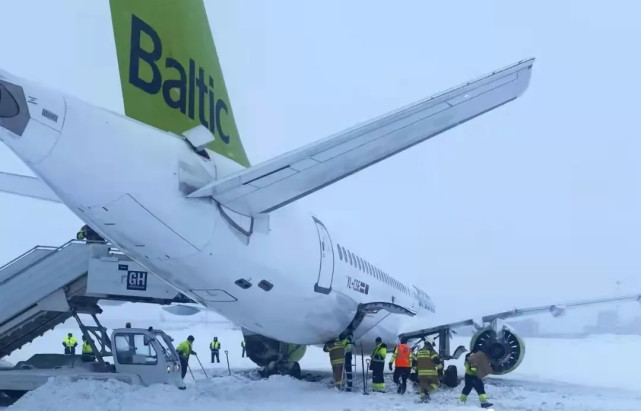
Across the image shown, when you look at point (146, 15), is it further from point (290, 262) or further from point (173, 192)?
point (290, 262)

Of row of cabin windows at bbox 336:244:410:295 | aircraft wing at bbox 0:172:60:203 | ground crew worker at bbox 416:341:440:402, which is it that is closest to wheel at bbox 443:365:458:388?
ground crew worker at bbox 416:341:440:402

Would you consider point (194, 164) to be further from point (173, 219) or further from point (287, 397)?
point (287, 397)

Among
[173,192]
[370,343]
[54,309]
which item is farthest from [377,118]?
[370,343]

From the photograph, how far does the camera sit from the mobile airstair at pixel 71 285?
35.2 feet

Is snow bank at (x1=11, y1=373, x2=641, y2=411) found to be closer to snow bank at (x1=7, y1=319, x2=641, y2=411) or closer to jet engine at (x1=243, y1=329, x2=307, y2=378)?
snow bank at (x1=7, y1=319, x2=641, y2=411)

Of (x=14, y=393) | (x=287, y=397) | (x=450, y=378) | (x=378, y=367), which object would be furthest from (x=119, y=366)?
(x=450, y=378)

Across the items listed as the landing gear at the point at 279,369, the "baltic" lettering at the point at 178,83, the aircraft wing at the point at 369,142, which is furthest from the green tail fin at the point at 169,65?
the landing gear at the point at 279,369

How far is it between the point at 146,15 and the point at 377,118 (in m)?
3.13

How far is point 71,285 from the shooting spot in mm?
11094

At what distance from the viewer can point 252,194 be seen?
704 centimetres

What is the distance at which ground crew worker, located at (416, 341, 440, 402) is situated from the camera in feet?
36.4

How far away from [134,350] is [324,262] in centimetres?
368

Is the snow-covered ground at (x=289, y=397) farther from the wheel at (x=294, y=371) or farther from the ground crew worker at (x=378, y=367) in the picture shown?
the wheel at (x=294, y=371)

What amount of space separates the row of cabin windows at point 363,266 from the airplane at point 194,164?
1223mm
